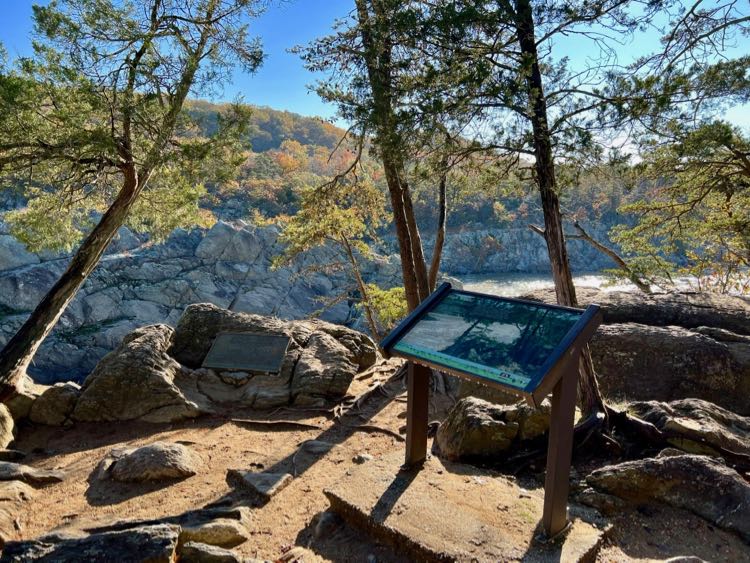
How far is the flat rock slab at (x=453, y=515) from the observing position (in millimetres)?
2787

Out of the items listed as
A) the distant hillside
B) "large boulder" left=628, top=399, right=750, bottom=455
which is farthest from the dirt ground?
the distant hillside

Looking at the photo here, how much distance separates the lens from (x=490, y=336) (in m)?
3.00

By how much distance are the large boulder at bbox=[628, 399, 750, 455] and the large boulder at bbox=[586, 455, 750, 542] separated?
1.94 ft

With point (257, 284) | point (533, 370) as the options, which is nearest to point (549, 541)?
point (533, 370)

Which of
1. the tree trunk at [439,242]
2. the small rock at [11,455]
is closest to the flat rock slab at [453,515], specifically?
the small rock at [11,455]

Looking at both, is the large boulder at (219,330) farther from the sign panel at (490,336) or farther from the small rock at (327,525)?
the sign panel at (490,336)

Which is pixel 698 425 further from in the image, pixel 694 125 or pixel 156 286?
pixel 156 286

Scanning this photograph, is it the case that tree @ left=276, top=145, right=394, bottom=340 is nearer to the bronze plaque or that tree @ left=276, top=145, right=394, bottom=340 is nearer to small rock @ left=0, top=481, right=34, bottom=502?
the bronze plaque

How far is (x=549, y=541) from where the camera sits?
2.85 metres

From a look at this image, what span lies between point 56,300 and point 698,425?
813cm

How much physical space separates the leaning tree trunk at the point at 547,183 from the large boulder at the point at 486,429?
65 cm

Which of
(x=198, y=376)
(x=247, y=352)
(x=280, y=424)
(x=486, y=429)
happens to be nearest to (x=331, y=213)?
(x=247, y=352)

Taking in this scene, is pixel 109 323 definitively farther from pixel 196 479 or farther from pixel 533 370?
pixel 533 370

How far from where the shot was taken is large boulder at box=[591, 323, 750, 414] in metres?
6.45
